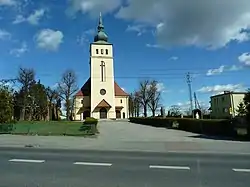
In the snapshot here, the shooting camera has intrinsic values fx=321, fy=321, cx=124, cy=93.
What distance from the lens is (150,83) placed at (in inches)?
3656

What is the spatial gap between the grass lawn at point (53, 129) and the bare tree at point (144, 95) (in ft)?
209

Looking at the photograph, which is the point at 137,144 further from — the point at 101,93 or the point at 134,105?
the point at 134,105

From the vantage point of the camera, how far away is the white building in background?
83000 millimetres

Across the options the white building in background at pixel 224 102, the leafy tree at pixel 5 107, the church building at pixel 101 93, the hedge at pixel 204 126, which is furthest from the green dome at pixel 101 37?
the leafy tree at pixel 5 107

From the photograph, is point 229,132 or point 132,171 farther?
point 229,132

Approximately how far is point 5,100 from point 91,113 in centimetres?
5270

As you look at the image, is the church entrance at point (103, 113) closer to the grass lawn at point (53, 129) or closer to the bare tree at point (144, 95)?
the bare tree at point (144, 95)

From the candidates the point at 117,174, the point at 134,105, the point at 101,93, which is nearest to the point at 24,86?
the point at 101,93

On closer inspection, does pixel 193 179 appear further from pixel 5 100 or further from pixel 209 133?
pixel 5 100

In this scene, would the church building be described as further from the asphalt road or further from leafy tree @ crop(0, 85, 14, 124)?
the asphalt road

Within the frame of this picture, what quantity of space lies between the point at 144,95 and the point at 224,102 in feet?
72.4

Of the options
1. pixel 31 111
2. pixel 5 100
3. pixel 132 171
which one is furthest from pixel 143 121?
pixel 132 171

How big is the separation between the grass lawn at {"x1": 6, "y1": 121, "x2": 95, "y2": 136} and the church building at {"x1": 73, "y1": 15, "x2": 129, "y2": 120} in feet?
178

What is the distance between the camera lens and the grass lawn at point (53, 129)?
2720 centimetres
